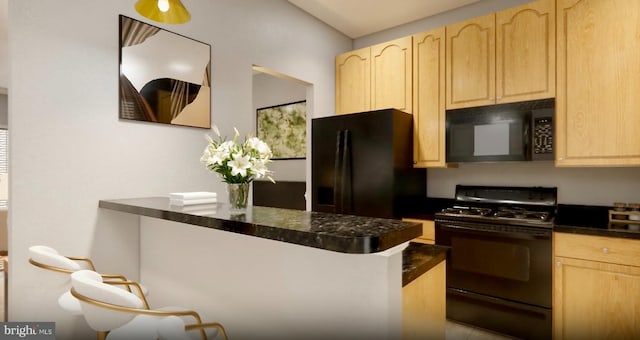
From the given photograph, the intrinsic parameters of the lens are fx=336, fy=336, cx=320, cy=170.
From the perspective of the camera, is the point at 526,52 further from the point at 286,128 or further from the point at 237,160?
the point at 286,128

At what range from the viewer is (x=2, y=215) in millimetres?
4309

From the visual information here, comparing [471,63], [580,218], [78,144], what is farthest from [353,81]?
[78,144]

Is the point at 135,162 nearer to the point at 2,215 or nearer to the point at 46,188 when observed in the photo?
the point at 46,188

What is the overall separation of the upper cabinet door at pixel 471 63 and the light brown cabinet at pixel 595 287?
3.93 feet

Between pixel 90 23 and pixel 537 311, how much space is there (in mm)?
3244

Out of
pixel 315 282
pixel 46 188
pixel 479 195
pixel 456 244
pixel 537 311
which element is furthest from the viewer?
pixel 479 195

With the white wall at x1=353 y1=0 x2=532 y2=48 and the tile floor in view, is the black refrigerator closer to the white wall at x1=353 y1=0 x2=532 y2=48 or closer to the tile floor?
the tile floor

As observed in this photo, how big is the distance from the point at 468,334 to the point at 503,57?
2.10 metres

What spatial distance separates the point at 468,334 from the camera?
8.04ft

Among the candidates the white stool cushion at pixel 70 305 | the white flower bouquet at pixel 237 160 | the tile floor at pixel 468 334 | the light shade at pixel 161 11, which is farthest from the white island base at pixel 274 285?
the tile floor at pixel 468 334

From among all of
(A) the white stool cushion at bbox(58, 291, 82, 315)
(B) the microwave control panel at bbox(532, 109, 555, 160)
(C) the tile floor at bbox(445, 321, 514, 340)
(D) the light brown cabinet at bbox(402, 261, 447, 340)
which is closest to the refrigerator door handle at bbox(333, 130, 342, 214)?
(C) the tile floor at bbox(445, 321, 514, 340)

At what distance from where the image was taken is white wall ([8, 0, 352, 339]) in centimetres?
163

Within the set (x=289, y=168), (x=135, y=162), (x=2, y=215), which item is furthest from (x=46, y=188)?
(x=2, y=215)

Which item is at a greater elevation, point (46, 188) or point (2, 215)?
point (46, 188)
